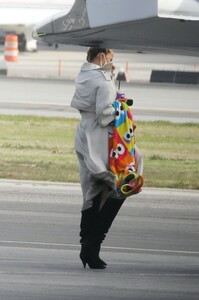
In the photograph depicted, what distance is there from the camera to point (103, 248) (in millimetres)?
11172

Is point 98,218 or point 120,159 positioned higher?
point 120,159

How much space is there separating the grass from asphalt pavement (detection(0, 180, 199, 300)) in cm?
105

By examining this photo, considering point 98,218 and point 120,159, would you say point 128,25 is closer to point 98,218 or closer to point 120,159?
point 120,159

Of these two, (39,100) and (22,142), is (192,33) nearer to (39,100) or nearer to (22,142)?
(22,142)

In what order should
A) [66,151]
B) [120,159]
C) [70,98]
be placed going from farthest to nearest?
[70,98] → [66,151] → [120,159]

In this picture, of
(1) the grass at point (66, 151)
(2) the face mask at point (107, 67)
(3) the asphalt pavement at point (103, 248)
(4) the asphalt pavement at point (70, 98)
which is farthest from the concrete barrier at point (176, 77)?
(2) the face mask at point (107, 67)

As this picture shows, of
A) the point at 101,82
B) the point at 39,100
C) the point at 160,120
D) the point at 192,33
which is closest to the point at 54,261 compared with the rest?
the point at 101,82

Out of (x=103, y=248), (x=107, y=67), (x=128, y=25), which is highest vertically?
(x=128, y=25)

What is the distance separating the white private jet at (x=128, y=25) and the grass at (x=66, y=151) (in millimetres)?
4404

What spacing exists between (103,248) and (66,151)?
7719mm

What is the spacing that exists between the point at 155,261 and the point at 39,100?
65.0 feet

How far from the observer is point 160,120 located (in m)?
25.2

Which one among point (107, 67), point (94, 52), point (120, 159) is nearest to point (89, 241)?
point (120, 159)

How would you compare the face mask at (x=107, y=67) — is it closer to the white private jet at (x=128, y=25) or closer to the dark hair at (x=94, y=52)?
the dark hair at (x=94, y=52)
